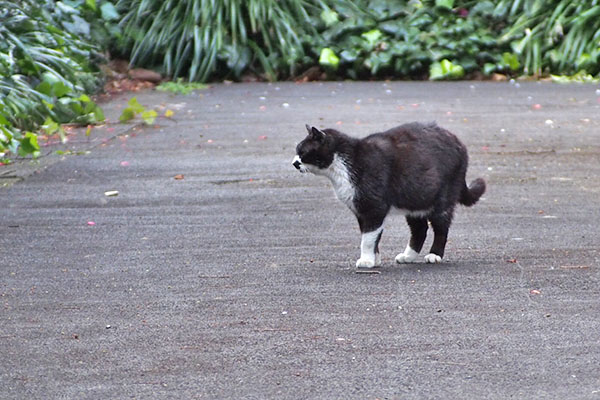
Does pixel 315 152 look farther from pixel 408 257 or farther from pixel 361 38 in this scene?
pixel 361 38

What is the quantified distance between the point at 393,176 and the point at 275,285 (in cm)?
89

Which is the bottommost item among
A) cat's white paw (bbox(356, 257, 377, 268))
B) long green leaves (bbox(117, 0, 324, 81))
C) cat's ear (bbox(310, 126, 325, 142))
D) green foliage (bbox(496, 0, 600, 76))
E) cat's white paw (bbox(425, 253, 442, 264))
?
long green leaves (bbox(117, 0, 324, 81))

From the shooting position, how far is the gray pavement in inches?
153

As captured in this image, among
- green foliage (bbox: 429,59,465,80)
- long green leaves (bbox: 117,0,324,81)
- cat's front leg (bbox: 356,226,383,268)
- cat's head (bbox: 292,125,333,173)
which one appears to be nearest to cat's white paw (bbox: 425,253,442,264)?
cat's front leg (bbox: 356,226,383,268)

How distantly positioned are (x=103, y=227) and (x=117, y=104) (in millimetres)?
6739

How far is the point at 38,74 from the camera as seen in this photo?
11539mm

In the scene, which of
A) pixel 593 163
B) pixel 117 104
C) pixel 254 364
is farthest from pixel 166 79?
pixel 254 364

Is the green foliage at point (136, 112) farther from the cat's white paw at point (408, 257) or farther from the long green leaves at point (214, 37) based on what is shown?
the cat's white paw at point (408, 257)

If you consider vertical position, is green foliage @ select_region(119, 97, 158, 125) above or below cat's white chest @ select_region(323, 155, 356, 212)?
below

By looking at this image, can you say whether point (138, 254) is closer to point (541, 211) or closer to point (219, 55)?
point (541, 211)

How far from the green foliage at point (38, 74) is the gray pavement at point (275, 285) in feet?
2.44

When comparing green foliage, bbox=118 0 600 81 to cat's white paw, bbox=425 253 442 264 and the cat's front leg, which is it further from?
the cat's front leg

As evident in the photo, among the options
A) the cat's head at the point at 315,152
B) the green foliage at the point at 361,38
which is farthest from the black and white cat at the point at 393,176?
the green foliage at the point at 361,38

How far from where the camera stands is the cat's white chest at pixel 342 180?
5574 millimetres
